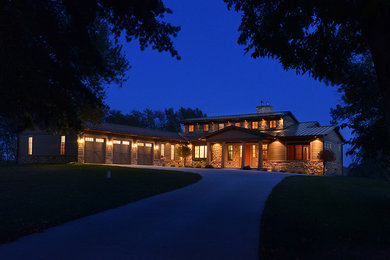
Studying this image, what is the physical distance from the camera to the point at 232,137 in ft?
101

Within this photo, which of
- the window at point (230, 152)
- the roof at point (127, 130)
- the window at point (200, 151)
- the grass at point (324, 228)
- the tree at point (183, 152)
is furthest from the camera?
the window at point (200, 151)

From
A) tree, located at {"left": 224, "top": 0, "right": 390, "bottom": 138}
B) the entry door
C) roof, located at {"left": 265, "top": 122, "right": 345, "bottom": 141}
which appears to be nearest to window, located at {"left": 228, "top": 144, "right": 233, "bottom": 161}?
the entry door

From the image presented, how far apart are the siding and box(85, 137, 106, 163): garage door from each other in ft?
50.3

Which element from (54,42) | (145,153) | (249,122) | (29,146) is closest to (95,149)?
(145,153)

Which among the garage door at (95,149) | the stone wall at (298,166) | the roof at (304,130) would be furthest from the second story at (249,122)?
the garage door at (95,149)

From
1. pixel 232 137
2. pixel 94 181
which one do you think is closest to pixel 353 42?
pixel 94 181

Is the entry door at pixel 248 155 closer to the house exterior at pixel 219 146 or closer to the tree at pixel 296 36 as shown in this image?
the house exterior at pixel 219 146

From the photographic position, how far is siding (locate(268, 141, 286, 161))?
3038cm

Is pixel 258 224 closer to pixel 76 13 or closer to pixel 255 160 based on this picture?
pixel 76 13

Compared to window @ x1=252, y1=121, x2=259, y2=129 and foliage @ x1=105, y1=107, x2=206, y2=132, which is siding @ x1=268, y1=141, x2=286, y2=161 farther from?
foliage @ x1=105, y1=107, x2=206, y2=132

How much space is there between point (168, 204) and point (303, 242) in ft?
16.6

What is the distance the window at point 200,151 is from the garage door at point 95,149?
425 inches

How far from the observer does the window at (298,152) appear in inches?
1160

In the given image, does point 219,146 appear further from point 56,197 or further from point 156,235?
point 156,235
